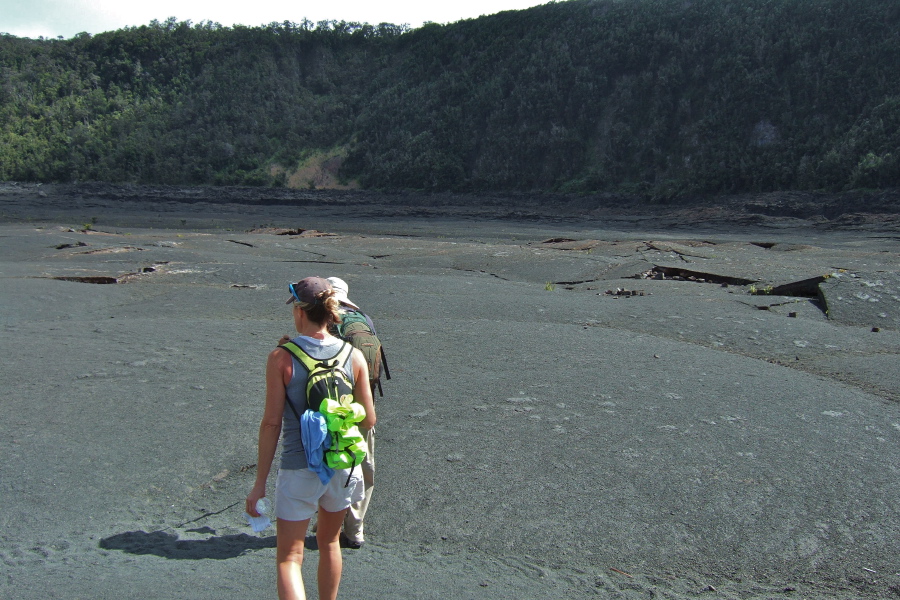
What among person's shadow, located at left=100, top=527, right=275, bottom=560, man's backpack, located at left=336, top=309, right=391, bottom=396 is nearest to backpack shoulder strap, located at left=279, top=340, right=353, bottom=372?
man's backpack, located at left=336, top=309, right=391, bottom=396

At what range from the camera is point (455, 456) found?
17.7 ft

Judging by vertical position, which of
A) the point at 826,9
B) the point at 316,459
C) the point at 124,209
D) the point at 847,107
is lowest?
the point at 124,209

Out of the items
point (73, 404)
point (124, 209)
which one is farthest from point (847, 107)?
point (73, 404)

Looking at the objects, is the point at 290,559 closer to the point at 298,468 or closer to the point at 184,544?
the point at 298,468

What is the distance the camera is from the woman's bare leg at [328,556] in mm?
3211

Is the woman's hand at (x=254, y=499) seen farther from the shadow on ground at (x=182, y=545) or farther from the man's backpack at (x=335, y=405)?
the shadow on ground at (x=182, y=545)

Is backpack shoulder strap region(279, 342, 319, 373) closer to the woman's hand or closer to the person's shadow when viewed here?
the woman's hand

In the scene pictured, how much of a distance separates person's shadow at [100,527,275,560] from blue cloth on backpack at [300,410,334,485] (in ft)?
4.48

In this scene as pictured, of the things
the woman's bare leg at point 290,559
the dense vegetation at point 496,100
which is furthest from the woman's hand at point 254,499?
the dense vegetation at point 496,100

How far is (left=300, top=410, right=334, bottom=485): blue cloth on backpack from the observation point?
117 inches

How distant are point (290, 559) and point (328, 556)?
0.18 meters

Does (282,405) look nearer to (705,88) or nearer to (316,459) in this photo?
(316,459)

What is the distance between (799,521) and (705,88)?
133 ft

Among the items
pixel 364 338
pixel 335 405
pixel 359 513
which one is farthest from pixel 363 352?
pixel 335 405
